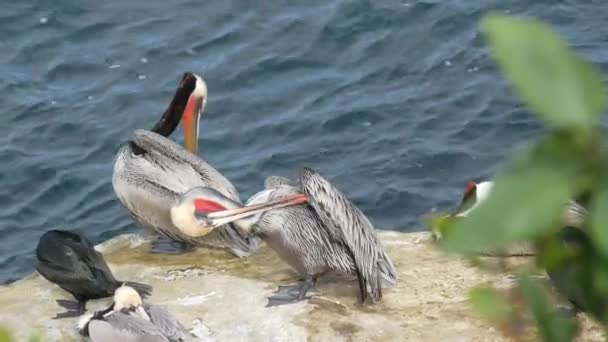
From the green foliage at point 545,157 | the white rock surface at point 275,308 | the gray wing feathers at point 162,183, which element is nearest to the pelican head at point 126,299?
the white rock surface at point 275,308

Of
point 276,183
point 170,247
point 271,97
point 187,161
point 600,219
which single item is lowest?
point 271,97

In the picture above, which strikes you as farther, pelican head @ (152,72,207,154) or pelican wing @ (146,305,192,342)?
pelican head @ (152,72,207,154)

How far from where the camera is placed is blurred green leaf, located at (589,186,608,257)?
826 millimetres

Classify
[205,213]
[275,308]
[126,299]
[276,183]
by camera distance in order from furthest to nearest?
[276,183] < [205,213] < [275,308] < [126,299]

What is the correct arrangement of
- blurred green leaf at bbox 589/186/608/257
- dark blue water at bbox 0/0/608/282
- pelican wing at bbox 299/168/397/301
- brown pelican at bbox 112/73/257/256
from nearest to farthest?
blurred green leaf at bbox 589/186/608/257
pelican wing at bbox 299/168/397/301
brown pelican at bbox 112/73/257/256
dark blue water at bbox 0/0/608/282

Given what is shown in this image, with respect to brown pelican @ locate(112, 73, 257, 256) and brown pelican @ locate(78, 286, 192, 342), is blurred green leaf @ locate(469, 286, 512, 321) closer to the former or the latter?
brown pelican @ locate(78, 286, 192, 342)

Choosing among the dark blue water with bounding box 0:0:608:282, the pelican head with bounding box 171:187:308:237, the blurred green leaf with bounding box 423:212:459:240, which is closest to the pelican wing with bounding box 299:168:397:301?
the pelican head with bounding box 171:187:308:237

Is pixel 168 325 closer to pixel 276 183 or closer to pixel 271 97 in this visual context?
pixel 276 183

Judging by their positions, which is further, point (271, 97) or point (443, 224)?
point (271, 97)

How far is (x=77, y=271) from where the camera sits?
6.59 meters

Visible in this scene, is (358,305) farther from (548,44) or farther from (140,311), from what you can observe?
(548,44)

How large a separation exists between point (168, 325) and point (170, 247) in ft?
5.84

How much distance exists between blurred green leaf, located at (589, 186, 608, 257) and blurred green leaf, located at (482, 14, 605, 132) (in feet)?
0.16

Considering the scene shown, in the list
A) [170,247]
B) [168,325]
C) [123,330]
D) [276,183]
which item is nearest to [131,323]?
[123,330]
